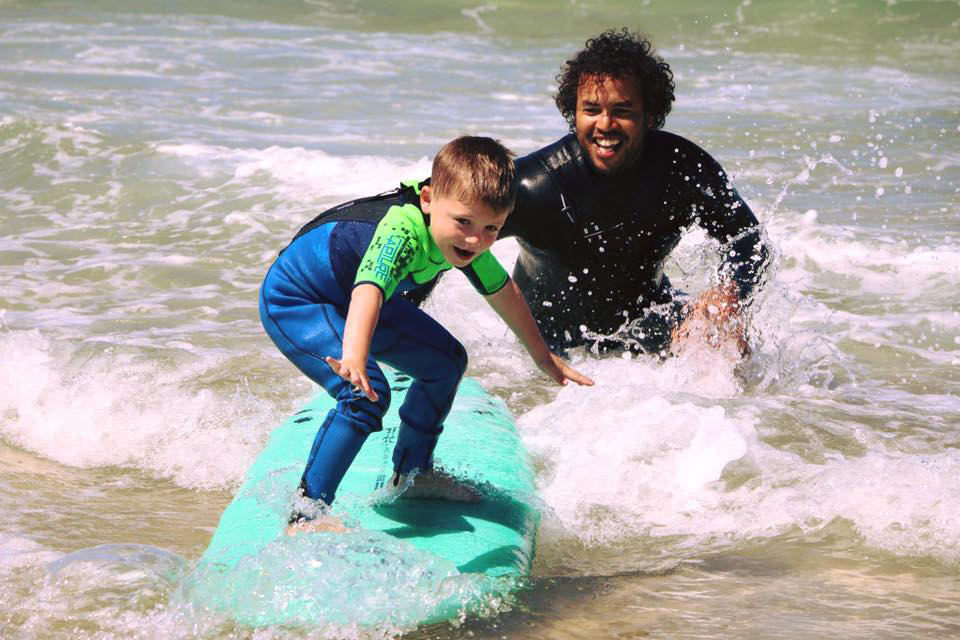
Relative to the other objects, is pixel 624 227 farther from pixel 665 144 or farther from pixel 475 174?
pixel 475 174

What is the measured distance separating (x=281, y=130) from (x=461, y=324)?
16.3ft

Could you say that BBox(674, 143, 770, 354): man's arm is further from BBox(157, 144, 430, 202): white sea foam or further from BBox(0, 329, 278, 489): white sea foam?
BBox(157, 144, 430, 202): white sea foam

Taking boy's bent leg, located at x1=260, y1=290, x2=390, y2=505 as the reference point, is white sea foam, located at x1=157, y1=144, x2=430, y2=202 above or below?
below

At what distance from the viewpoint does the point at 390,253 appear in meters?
3.23

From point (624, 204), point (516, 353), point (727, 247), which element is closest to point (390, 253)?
point (624, 204)

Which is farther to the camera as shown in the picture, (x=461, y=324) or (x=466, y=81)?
(x=466, y=81)

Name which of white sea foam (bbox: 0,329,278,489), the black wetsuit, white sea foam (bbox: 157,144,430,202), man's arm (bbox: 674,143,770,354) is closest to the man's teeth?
the black wetsuit

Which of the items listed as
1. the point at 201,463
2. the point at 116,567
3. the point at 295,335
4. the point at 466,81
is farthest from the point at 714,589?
the point at 466,81

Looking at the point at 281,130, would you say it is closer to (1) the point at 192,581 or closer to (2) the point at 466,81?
(2) the point at 466,81

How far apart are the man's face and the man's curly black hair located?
0.03 meters

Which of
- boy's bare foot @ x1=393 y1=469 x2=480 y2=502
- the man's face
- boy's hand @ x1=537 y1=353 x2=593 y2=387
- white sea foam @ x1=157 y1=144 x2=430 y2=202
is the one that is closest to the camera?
boy's bare foot @ x1=393 y1=469 x2=480 y2=502

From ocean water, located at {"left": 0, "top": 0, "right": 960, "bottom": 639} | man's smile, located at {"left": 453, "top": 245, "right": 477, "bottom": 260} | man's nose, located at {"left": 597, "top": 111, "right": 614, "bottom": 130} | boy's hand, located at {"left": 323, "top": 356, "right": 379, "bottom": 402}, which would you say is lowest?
ocean water, located at {"left": 0, "top": 0, "right": 960, "bottom": 639}

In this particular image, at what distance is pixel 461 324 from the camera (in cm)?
647

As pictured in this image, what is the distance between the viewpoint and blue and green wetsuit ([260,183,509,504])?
10.9ft
